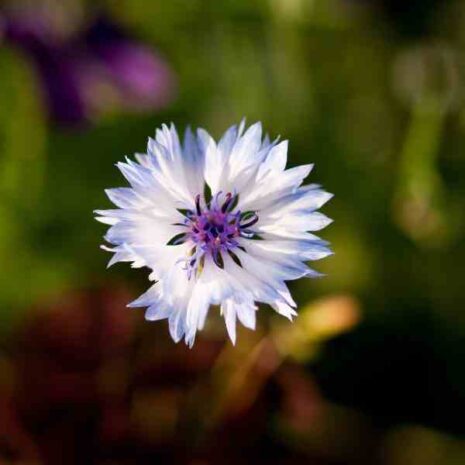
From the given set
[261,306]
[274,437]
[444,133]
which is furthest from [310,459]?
[444,133]

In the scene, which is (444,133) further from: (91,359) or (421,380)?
(91,359)

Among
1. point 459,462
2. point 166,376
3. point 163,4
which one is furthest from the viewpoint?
point 163,4

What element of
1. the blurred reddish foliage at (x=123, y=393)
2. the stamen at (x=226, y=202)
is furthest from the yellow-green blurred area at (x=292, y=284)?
the stamen at (x=226, y=202)

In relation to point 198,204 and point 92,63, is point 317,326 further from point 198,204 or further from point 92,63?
point 92,63

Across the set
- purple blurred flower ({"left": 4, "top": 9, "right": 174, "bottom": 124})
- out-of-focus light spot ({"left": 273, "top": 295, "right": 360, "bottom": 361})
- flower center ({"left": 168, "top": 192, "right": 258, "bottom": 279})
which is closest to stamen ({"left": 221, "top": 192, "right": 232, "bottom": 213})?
flower center ({"left": 168, "top": 192, "right": 258, "bottom": 279})

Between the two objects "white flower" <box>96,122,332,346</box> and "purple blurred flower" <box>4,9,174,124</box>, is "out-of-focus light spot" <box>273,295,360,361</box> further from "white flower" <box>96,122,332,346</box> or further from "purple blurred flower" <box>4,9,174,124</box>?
"purple blurred flower" <box>4,9,174,124</box>

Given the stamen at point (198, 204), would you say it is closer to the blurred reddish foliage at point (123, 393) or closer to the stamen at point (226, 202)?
the stamen at point (226, 202)
